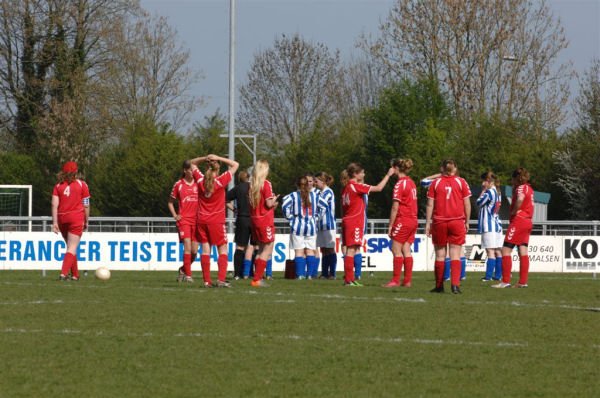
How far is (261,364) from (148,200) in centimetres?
4577

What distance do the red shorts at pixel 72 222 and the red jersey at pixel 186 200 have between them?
157 centimetres

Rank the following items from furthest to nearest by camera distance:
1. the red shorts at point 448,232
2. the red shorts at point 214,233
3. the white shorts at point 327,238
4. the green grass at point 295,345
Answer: the white shorts at point 327,238
the red shorts at point 214,233
the red shorts at point 448,232
the green grass at point 295,345

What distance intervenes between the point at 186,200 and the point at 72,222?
6.12 feet

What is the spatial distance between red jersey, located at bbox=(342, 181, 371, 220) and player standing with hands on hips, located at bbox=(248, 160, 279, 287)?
1.51 metres

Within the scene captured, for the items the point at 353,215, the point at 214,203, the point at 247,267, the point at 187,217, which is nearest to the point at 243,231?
the point at 247,267

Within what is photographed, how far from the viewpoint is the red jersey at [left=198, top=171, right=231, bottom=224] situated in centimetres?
1466

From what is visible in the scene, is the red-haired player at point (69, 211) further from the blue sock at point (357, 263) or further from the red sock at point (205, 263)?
the blue sock at point (357, 263)

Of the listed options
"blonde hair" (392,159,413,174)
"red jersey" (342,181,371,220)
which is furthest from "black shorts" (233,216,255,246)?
"blonde hair" (392,159,413,174)

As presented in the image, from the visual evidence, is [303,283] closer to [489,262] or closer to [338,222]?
[489,262]

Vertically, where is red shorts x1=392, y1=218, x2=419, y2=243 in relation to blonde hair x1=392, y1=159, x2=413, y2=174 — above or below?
below

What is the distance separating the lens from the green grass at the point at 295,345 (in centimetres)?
661

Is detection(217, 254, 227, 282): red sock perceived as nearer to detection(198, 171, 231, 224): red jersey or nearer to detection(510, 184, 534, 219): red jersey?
detection(198, 171, 231, 224): red jersey

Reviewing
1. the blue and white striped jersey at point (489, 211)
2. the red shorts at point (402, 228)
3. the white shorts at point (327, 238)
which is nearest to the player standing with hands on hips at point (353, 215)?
the red shorts at point (402, 228)

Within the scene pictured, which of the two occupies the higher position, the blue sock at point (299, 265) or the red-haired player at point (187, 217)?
the red-haired player at point (187, 217)
